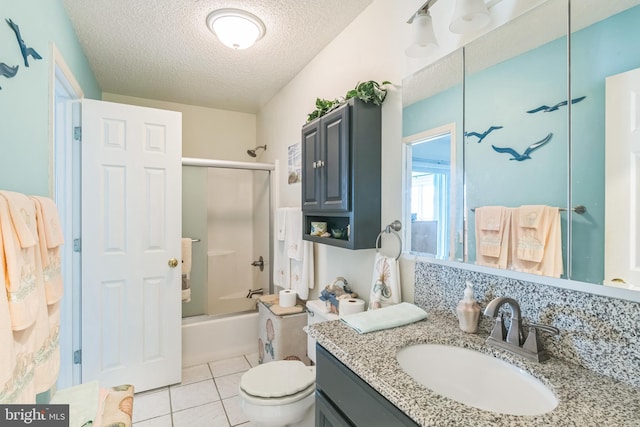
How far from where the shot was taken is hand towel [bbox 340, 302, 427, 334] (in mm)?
1144

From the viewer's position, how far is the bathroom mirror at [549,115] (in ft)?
2.71

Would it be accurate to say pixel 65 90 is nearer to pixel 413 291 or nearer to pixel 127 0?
pixel 127 0

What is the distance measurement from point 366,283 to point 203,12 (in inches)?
73.3

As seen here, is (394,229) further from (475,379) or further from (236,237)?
(236,237)

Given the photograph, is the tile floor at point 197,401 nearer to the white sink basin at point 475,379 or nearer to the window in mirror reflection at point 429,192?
the white sink basin at point 475,379

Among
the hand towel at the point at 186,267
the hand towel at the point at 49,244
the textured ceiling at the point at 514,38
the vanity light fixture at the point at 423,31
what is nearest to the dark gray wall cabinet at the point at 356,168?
the textured ceiling at the point at 514,38

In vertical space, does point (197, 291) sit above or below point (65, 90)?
below

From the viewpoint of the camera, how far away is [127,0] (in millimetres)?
1716

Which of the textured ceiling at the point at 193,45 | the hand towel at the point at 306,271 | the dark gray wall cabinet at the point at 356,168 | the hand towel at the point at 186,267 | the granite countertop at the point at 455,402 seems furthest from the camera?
the hand towel at the point at 186,267

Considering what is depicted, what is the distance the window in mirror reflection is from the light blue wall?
158cm

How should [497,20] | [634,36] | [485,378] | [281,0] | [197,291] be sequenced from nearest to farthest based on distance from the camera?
[634,36], [485,378], [497,20], [281,0], [197,291]

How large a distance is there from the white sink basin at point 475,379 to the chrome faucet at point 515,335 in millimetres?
60

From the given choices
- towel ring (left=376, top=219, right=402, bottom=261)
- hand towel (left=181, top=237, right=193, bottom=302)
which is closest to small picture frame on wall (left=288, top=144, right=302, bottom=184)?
hand towel (left=181, top=237, right=193, bottom=302)

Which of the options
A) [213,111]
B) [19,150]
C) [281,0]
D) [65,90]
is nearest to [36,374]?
[19,150]
